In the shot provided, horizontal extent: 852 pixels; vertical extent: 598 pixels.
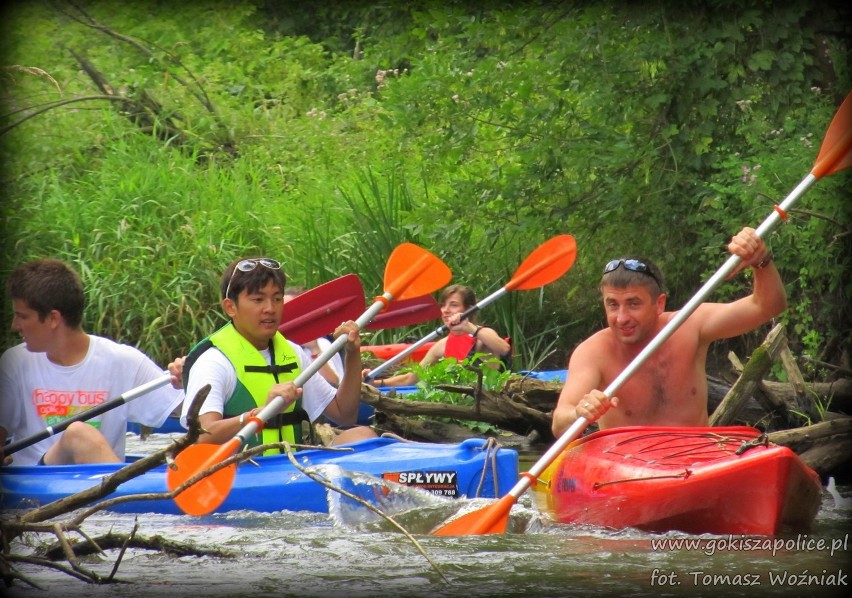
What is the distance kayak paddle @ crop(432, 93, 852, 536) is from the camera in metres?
3.96

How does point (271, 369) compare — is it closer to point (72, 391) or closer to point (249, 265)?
point (249, 265)

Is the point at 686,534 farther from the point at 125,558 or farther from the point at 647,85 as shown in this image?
the point at 647,85

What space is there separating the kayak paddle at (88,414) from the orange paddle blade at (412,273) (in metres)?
1.10

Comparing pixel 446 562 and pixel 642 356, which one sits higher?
pixel 642 356

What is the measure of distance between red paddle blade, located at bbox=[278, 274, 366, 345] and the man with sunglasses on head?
1603 mm

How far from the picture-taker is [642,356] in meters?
4.15

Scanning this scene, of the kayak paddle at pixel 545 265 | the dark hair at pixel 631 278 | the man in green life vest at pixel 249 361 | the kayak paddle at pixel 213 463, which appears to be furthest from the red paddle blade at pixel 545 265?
the man in green life vest at pixel 249 361

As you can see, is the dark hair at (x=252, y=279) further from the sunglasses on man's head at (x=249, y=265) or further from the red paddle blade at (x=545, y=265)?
the red paddle blade at (x=545, y=265)

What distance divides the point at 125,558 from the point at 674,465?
1.78 meters

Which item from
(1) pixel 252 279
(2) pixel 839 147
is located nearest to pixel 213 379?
(1) pixel 252 279

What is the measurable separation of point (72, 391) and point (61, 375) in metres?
0.08

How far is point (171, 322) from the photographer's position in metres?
8.64

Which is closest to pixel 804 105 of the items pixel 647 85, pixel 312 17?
pixel 647 85

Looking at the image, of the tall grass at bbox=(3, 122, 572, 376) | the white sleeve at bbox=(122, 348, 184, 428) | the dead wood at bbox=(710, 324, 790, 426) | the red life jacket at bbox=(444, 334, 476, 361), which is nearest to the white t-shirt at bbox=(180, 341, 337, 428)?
the white sleeve at bbox=(122, 348, 184, 428)
